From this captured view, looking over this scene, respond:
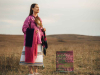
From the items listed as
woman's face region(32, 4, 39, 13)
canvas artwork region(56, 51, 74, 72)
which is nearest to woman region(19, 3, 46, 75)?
woman's face region(32, 4, 39, 13)

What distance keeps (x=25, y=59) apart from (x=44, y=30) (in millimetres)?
1055

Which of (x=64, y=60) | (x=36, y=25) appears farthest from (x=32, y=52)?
(x=64, y=60)

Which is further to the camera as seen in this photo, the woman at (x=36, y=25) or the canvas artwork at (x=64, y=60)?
the canvas artwork at (x=64, y=60)

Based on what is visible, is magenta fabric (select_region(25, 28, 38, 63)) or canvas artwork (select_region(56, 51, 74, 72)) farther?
canvas artwork (select_region(56, 51, 74, 72))

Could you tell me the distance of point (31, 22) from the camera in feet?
16.8

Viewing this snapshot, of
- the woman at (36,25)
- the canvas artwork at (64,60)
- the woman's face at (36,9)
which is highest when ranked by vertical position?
the woman's face at (36,9)

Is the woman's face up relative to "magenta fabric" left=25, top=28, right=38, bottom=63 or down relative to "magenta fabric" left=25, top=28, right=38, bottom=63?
up

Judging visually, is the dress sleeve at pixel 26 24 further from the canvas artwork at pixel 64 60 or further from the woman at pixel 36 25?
the canvas artwork at pixel 64 60

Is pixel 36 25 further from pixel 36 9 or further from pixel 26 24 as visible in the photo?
pixel 36 9

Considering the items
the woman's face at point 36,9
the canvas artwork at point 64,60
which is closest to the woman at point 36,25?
the woman's face at point 36,9

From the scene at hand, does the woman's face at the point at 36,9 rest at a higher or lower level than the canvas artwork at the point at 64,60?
higher

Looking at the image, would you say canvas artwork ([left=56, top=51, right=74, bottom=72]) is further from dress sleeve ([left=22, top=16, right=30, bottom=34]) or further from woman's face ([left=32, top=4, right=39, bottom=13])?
woman's face ([left=32, top=4, right=39, bottom=13])

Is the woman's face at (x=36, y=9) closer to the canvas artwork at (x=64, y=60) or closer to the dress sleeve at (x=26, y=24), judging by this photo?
the dress sleeve at (x=26, y=24)

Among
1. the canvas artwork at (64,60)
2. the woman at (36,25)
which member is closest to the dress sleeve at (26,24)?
the woman at (36,25)
